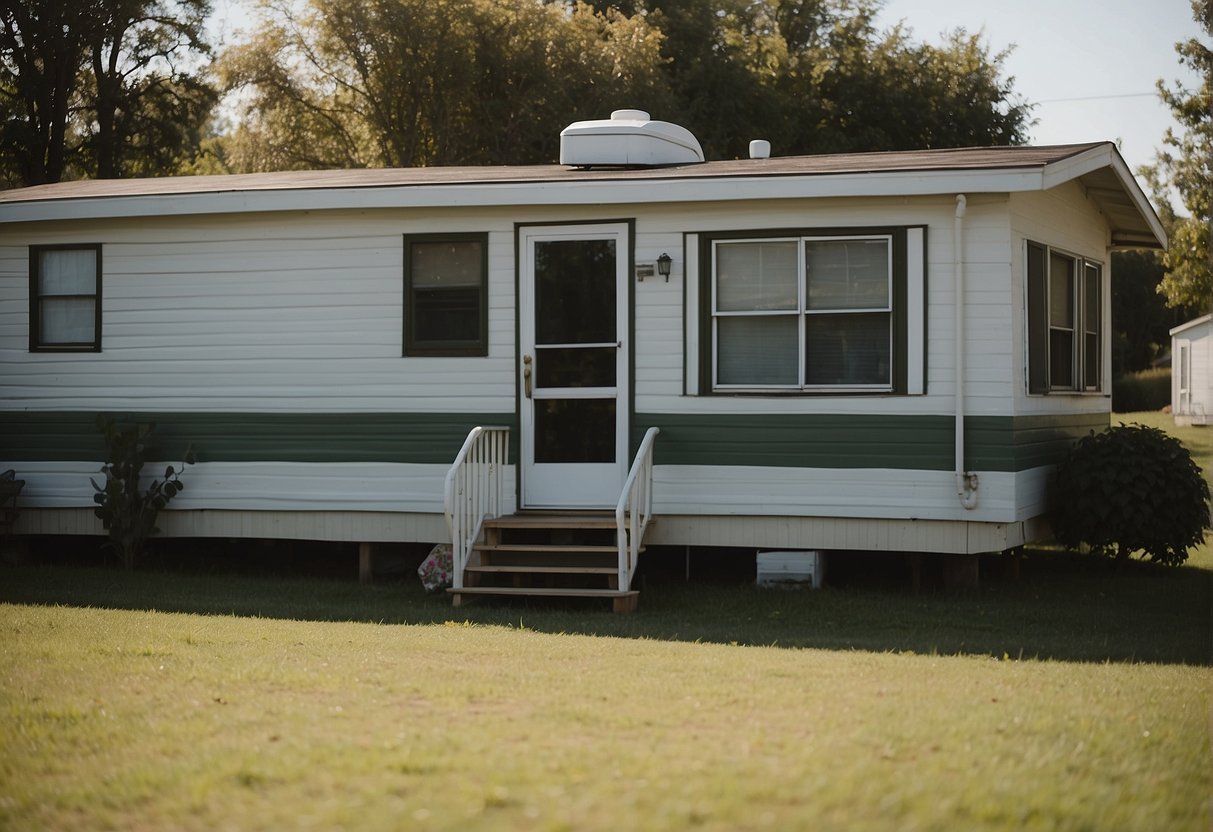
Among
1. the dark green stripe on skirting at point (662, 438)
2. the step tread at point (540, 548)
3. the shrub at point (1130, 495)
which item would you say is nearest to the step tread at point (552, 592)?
the step tread at point (540, 548)

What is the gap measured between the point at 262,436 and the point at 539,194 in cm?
320

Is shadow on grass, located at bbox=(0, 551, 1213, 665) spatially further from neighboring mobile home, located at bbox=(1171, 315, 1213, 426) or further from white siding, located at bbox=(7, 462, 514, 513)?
neighboring mobile home, located at bbox=(1171, 315, 1213, 426)

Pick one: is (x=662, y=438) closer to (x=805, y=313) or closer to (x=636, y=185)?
(x=805, y=313)

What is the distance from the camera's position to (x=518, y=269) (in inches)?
450

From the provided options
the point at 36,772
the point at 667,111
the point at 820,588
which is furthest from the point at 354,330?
the point at 667,111

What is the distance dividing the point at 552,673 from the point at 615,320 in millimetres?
4549

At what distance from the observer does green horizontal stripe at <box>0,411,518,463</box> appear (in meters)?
11.6

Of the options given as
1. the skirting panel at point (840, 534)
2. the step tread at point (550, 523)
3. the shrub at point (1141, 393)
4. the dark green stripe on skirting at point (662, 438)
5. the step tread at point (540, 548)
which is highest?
the shrub at point (1141, 393)

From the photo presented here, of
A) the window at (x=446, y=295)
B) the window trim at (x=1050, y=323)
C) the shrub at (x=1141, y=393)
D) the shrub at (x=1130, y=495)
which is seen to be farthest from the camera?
the shrub at (x=1141, y=393)

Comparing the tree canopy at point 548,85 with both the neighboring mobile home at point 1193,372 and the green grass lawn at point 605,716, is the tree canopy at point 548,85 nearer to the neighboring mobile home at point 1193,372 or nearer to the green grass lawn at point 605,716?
the neighboring mobile home at point 1193,372

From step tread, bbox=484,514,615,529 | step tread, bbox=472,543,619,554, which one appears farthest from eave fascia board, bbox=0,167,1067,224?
step tread, bbox=472,543,619,554

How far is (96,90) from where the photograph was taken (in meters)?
31.1

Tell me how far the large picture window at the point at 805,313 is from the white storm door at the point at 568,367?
0.91m

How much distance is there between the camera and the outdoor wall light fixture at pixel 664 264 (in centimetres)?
1107
